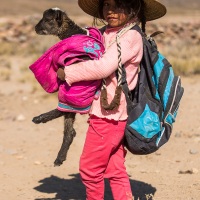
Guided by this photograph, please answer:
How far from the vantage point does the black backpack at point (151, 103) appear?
4.26 meters

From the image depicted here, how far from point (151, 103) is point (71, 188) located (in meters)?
2.15

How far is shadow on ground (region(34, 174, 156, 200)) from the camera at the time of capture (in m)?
5.86

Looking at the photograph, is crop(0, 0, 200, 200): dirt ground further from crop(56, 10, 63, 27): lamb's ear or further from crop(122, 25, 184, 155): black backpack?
crop(56, 10, 63, 27): lamb's ear

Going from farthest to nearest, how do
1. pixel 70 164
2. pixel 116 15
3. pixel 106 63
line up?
pixel 70 164, pixel 116 15, pixel 106 63

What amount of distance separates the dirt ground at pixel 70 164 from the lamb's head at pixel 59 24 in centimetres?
158

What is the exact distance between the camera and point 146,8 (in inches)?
172

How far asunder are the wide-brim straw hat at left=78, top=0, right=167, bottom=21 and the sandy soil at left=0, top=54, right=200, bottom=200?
5.04ft

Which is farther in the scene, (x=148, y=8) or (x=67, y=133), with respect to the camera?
(x=67, y=133)

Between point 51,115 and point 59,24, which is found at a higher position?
point 59,24

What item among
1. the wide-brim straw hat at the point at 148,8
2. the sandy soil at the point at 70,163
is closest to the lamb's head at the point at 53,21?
the wide-brim straw hat at the point at 148,8

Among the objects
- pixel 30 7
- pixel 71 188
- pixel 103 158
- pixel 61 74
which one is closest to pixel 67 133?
pixel 103 158

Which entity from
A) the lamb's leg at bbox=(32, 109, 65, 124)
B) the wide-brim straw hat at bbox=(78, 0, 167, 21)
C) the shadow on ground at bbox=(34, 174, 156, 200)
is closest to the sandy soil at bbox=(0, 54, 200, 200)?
the shadow on ground at bbox=(34, 174, 156, 200)

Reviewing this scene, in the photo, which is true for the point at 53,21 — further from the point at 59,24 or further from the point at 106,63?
the point at 106,63

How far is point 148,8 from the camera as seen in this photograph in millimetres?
4363
